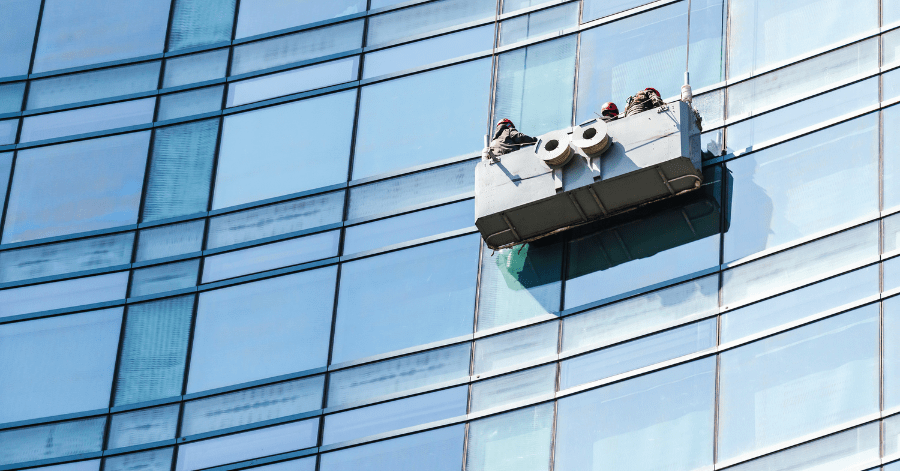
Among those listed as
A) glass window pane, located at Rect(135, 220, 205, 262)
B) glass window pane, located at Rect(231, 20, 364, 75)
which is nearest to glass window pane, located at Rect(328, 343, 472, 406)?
glass window pane, located at Rect(135, 220, 205, 262)

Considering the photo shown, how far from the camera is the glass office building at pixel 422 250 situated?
83.9ft

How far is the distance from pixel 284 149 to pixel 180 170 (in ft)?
6.69

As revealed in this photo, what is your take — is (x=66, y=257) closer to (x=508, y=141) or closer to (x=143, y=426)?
(x=143, y=426)

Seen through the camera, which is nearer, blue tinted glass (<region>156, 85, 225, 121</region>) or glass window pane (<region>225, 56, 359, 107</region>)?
glass window pane (<region>225, 56, 359, 107</region>)

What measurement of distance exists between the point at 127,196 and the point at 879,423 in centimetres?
1480

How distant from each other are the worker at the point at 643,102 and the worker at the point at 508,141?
1681 millimetres

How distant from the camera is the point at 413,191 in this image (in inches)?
1166

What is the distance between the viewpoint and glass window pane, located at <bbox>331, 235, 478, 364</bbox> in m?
28.1

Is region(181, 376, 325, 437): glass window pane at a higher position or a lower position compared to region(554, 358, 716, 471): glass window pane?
higher

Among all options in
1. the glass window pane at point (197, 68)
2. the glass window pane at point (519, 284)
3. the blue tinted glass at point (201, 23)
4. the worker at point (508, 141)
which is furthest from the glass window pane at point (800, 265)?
the blue tinted glass at point (201, 23)

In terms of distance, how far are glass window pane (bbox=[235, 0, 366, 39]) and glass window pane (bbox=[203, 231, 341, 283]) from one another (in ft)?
16.6

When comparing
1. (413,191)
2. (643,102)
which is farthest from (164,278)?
(643,102)

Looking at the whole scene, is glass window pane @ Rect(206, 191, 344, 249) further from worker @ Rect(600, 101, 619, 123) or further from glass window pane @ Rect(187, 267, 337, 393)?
worker @ Rect(600, 101, 619, 123)

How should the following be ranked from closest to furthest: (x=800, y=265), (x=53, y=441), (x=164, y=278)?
(x=800, y=265) < (x=53, y=441) < (x=164, y=278)
